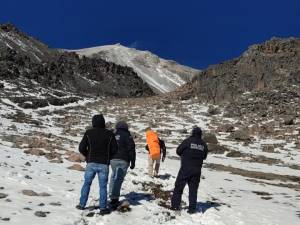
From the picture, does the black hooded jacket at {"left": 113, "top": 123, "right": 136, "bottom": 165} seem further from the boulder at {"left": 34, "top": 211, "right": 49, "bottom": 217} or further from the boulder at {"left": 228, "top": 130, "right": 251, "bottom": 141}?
the boulder at {"left": 228, "top": 130, "right": 251, "bottom": 141}

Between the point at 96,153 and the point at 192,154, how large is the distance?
9.53 feet

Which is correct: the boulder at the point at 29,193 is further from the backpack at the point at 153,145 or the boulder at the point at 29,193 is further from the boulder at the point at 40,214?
the backpack at the point at 153,145

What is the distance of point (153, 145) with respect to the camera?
20.6 meters

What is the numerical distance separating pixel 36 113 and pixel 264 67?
33560mm

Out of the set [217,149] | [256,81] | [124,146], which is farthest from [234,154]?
[256,81]

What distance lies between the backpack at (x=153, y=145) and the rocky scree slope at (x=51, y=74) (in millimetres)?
46062

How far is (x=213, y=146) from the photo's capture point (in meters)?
37.8

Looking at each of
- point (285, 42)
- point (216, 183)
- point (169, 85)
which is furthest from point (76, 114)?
point (169, 85)

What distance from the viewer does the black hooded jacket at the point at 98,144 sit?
12.9 m

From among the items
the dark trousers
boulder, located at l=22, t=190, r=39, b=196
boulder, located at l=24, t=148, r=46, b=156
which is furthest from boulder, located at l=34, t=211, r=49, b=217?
boulder, located at l=24, t=148, r=46, b=156

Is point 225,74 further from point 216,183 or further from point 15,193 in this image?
point 15,193

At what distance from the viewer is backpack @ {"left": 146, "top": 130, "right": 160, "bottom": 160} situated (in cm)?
2047

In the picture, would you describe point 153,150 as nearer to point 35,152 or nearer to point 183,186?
point 35,152

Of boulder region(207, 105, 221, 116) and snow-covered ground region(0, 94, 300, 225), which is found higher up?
boulder region(207, 105, 221, 116)
